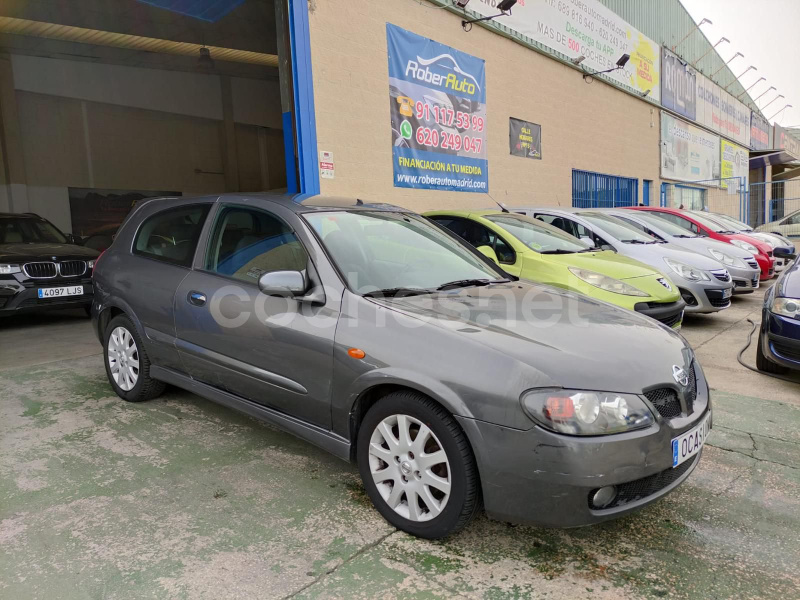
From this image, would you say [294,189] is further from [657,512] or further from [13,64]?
[13,64]

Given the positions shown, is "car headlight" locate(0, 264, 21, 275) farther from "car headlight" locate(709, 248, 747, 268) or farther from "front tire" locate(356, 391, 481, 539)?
"car headlight" locate(709, 248, 747, 268)

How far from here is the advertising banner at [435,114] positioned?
895 centimetres

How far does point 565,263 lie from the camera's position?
553cm

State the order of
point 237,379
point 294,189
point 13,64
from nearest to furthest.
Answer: point 237,379 → point 294,189 → point 13,64

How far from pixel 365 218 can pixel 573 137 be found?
38.2ft

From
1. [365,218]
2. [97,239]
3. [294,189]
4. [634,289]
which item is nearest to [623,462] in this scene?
[365,218]

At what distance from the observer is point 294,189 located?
7.68m

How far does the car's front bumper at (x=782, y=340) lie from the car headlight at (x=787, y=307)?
0.10 ft

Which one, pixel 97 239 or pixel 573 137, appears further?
pixel 573 137

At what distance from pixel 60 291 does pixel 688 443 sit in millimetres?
7062

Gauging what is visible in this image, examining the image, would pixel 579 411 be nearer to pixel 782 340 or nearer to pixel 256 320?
pixel 256 320

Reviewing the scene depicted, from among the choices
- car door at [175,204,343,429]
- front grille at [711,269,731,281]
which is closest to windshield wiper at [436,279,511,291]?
car door at [175,204,343,429]

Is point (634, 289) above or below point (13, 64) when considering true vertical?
below

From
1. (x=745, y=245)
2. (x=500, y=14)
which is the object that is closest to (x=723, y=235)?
(x=745, y=245)
